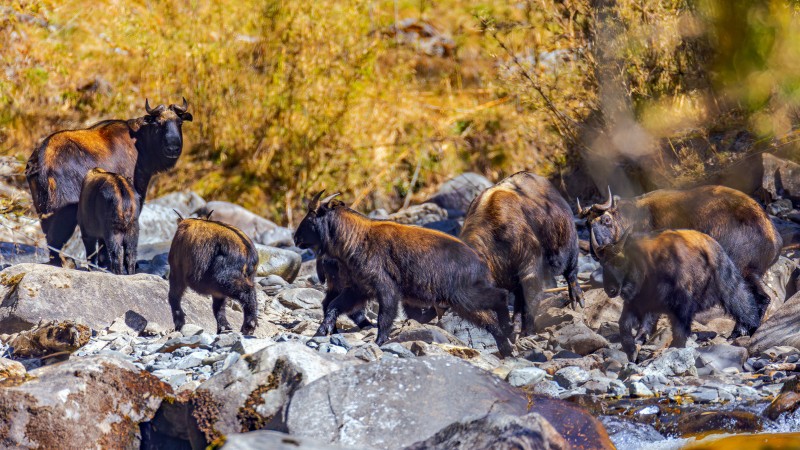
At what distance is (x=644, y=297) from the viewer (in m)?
9.24

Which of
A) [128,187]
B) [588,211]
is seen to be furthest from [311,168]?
[588,211]

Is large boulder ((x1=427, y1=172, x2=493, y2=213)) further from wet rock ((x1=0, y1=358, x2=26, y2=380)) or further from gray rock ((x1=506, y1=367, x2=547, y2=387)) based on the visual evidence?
wet rock ((x1=0, y1=358, x2=26, y2=380))

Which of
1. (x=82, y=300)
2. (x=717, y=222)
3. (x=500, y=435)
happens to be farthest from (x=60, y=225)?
(x=500, y=435)

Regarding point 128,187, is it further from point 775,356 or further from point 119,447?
point 775,356

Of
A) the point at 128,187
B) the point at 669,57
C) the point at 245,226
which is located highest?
the point at 669,57

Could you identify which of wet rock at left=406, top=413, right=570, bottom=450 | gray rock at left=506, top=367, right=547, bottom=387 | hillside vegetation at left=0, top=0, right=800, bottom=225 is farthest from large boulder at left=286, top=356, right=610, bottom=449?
hillside vegetation at left=0, top=0, right=800, bottom=225

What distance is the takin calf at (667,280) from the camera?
923 cm

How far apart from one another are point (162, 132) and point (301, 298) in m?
2.68

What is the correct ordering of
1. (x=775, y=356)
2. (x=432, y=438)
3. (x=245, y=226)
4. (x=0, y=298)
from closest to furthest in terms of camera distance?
(x=432, y=438) → (x=775, y=356) → (x=0, y=298) → (x=245, y=226)

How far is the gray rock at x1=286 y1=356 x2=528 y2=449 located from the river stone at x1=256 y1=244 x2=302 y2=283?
5.82m

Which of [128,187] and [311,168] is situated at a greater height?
[128,187]

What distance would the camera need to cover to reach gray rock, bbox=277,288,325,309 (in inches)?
456

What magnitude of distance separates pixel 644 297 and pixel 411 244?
2.13 m

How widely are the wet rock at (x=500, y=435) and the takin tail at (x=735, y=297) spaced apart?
4265 mm
